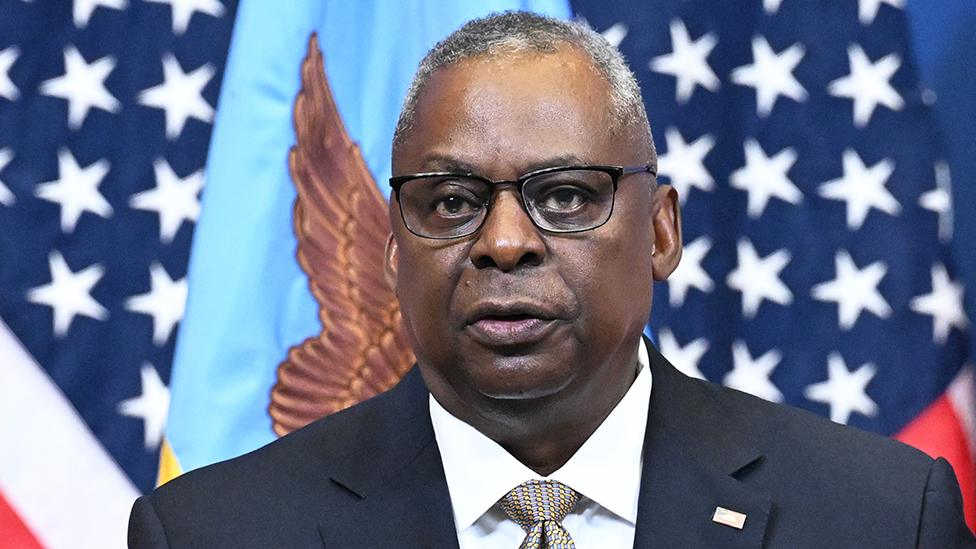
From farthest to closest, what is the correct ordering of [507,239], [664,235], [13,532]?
1. [13,532]
2. [664,235]
3. [507,239]

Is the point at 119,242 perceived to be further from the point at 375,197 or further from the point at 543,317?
the point at 543,317

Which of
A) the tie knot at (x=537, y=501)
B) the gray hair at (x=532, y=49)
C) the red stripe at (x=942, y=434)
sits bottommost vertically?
the tie knot at (x=537, y=501)

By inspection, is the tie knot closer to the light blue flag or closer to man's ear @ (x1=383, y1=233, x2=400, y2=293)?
man's ear @ (x1=383, y1=233, x2=400, y2=293)

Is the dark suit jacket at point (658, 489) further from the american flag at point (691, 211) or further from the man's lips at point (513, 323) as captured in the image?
the american flag at point (691, 211)

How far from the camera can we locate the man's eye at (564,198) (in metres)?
2.08

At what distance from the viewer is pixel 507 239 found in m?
2.02

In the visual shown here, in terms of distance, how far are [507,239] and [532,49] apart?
364mm

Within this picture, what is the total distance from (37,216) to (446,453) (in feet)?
5.22

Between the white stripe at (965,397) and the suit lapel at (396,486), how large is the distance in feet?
5.30

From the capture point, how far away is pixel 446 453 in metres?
2.32

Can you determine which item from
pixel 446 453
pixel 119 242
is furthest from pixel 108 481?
pixel 446 453

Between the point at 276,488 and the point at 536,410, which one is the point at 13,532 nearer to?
the point at 276,488

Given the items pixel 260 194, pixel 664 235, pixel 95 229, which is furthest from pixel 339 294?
pixel 664 235

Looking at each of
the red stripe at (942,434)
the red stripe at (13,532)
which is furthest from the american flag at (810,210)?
the red stripe at (13,532)
